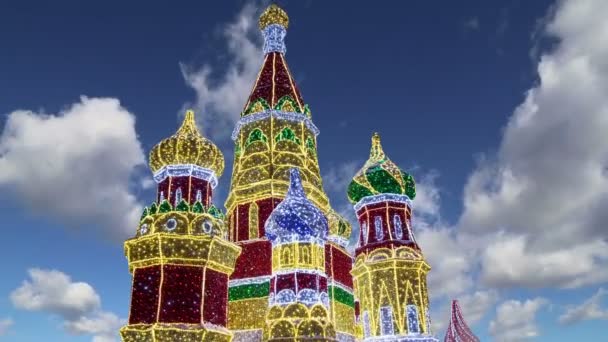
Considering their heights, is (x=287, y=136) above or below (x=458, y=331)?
above

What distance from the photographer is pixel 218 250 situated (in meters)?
19.0

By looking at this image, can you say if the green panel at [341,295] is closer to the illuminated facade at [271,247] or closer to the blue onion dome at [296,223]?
the illuminated facade at [271,247]

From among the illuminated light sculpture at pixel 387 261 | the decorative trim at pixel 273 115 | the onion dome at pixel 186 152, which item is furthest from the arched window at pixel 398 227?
the onion dome at pixel 186 152

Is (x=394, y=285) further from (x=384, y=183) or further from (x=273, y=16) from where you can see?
(x=273, y=16)

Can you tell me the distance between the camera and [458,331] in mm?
24594

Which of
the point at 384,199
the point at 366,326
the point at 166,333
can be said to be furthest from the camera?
the point at 384,199

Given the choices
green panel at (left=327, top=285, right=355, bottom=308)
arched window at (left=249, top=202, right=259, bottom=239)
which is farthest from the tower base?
green panel at (left=327, top=285, right=355, bottom=308)

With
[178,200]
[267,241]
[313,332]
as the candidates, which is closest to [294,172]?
[267,241]

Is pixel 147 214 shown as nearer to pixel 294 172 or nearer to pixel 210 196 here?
pixel 210 196

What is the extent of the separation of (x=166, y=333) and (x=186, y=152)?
23.3 ft

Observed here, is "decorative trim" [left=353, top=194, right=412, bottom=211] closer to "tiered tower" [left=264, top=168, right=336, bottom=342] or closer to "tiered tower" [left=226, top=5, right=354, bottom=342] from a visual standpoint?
"tiered tower" [left=226, top=5, right=354, bottom=342]

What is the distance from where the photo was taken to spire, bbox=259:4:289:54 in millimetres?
29250

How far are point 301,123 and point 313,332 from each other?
11157 millimetres

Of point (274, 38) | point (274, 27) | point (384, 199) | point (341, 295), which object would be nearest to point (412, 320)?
point (341, 295)
